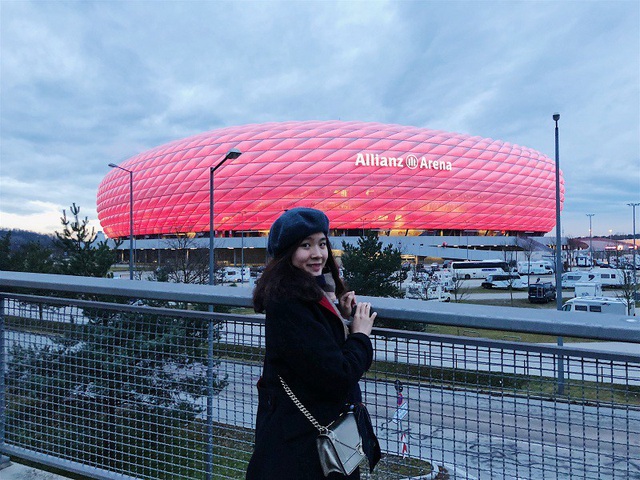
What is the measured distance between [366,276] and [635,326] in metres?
14.2

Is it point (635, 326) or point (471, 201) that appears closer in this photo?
point (635, 326)

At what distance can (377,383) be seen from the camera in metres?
2.06

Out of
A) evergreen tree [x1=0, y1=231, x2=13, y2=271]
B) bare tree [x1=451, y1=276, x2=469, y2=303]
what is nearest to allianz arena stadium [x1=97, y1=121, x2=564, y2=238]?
bare tree [x1=451, y1=276, x2=469, y2=303]

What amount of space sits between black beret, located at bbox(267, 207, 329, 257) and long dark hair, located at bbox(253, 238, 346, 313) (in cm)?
3

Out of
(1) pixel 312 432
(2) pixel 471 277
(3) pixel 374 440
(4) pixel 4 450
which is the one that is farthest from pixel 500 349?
(2) pixel 471 277

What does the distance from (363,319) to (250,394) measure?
926 millimetres

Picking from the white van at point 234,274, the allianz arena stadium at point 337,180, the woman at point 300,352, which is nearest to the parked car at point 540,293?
the white van at point 234,274

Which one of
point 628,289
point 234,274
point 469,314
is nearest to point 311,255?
point 469,314

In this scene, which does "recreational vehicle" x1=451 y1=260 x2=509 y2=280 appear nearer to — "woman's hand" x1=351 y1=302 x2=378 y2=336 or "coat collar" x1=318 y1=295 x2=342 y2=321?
"woman's hand" x1=351 y1=302 x2=378 y2=336

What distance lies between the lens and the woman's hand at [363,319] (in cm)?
167

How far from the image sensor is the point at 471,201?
6159 cm

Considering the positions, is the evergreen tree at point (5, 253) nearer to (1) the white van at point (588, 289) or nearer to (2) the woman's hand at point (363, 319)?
(2) the woman's hand at point (363, 319)

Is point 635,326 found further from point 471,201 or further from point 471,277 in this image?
point 471,201

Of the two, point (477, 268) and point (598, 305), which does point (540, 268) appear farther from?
point (598, 305)
